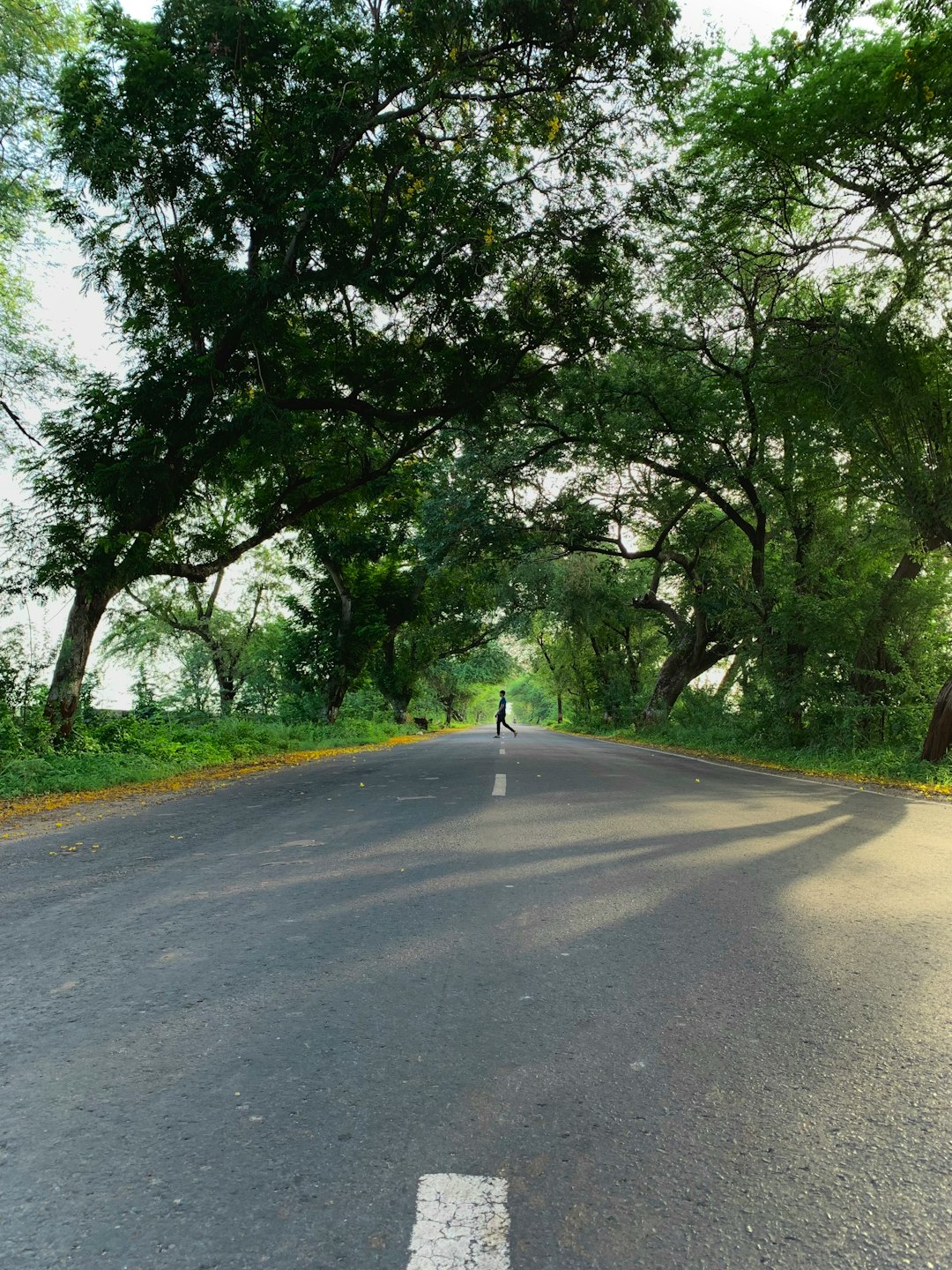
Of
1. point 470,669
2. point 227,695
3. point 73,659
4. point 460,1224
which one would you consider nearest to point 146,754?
point 73,659

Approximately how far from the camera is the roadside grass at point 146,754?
9969mm

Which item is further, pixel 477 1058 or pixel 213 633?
pixel 213 633

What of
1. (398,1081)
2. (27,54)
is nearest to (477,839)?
(398,1081)

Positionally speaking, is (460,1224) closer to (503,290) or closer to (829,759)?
(503,290)

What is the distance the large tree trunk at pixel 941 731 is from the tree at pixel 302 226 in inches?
340

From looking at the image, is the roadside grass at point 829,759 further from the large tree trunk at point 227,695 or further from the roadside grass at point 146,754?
the large tree trunk at point 227,695

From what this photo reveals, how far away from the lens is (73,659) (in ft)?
39.4

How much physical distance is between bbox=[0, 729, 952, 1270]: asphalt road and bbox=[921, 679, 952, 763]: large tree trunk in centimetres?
835

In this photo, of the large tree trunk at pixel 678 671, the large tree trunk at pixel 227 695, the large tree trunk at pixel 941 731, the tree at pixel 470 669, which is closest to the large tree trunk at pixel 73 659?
the large tree trunk at pixel 227 695

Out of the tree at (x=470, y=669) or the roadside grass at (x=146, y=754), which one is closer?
the roadside grass at (x=146, y=754)

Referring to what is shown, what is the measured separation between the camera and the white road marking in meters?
1.63

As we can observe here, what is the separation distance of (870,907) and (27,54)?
16.2 metres

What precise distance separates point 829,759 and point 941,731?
102 inches

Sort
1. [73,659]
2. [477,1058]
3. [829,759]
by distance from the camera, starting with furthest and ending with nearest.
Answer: [829,759] < [73,659] < [477,1058]
